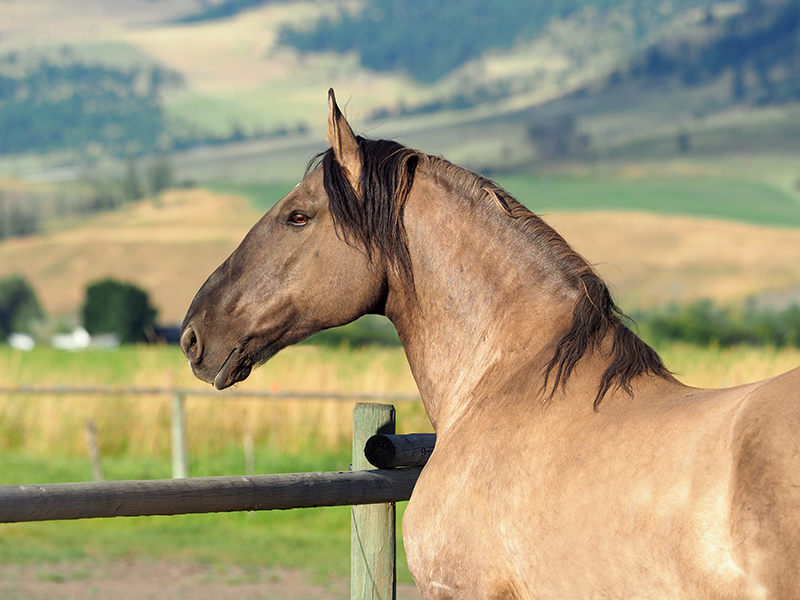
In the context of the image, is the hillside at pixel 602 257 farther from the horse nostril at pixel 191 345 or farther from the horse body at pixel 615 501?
the horse body at pixel 615 501

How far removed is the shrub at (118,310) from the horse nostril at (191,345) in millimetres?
66693

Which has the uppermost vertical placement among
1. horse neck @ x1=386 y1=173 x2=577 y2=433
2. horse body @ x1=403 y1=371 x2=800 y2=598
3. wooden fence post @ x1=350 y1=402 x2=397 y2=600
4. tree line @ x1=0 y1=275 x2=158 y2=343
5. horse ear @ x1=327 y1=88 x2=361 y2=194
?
horse ear @ x1=327 y1=88 x2=361 y2=194

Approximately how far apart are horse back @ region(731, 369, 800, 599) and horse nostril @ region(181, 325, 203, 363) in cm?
212

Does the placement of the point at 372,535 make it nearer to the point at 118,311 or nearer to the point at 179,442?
the point at 179,442

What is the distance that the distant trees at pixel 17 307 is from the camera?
98.5 metres

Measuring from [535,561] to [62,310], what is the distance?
383ft

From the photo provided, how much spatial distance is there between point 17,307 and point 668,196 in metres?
118

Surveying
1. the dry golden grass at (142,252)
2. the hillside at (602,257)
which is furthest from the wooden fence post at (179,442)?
the dry golden grass at (142,252)

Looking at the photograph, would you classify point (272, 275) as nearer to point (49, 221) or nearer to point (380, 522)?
point (380, 522)

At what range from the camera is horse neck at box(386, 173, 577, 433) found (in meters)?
3.10

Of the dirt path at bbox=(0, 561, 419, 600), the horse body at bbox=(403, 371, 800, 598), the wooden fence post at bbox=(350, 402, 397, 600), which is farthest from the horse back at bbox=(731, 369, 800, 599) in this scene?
the dirt path at bbox=(0, 561, 419, 600)

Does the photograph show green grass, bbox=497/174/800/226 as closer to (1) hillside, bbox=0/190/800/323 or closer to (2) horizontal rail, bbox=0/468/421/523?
(1) hillside, bbox=0/190/800/323

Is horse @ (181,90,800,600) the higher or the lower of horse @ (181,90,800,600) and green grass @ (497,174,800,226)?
the higher

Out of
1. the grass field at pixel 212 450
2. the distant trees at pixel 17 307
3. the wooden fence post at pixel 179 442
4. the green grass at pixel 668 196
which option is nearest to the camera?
the grass field at pixel 212 450
